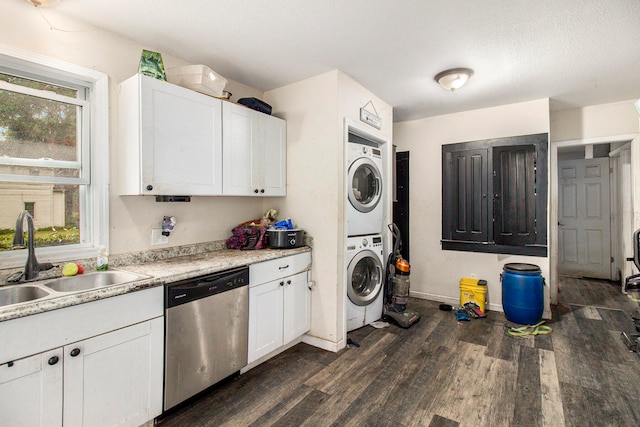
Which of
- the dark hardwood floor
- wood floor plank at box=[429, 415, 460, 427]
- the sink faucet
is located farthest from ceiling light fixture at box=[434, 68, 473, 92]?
the sink faucet

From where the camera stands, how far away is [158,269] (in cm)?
201

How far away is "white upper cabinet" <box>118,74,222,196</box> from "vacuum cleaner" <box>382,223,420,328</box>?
6.82ft

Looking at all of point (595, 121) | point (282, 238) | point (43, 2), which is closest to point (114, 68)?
point (43, 2)

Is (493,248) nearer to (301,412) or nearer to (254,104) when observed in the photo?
(301,412)

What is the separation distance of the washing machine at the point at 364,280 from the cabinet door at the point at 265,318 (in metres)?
0.80

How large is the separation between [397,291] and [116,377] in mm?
2595

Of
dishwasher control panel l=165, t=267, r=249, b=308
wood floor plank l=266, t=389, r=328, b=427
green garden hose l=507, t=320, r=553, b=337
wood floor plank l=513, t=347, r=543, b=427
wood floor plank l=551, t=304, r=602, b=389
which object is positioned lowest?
wood floor plank l=266, t=389, r=328, b=427

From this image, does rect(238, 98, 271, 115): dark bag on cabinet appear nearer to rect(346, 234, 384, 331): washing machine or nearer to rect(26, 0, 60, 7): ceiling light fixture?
rect(26, 0, 60, 7): ceiling light fixture

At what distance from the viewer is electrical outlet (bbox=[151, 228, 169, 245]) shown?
236cm

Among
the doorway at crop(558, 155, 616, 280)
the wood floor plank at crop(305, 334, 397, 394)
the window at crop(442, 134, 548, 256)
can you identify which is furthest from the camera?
the doorway at crop(558, 155, 616, 280)

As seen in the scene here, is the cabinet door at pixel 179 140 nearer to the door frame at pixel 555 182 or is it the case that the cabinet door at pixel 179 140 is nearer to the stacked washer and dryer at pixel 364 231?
the stacked washer and dryer at pixel 364 231

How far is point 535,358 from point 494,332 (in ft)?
1.77

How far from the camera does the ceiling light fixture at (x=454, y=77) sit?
8.98 ft

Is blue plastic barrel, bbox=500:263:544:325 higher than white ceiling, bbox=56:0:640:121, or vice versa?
white ceiling, bbox=56:0:640:121
